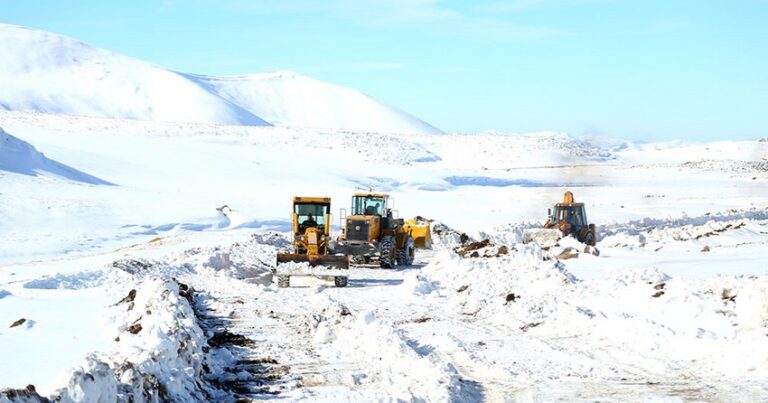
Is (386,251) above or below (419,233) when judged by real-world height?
below

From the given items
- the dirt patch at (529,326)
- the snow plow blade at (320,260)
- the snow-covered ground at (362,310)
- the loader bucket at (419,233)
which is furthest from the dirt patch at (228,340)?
the loader bucket at (419,233)

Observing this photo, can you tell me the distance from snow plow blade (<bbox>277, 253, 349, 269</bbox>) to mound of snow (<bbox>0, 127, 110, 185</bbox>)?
91.8 ft

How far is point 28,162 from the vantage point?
4700 cm

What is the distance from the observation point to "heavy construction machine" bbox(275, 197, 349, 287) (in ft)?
Answer: 63.5

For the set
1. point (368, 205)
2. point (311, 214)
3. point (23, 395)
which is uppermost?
point (368, 205)

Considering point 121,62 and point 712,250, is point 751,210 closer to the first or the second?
point 712,250

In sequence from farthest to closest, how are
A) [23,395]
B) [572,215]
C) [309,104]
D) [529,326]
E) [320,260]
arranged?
[309,104] < [572,215] < [320,260] < [529,326] < [23,395]

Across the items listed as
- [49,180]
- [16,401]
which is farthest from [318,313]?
[49,180]

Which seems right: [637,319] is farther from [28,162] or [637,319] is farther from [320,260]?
[28,162]

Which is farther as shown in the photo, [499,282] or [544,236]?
[544,236]

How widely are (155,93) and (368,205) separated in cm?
13493

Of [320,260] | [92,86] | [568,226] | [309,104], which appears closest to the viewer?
[320,260]

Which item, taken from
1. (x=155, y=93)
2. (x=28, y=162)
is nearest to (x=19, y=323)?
(x=28, y=162)

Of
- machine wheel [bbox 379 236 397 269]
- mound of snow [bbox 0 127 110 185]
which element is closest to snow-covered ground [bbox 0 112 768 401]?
mound of snow [bbox 0 127 110 185]
